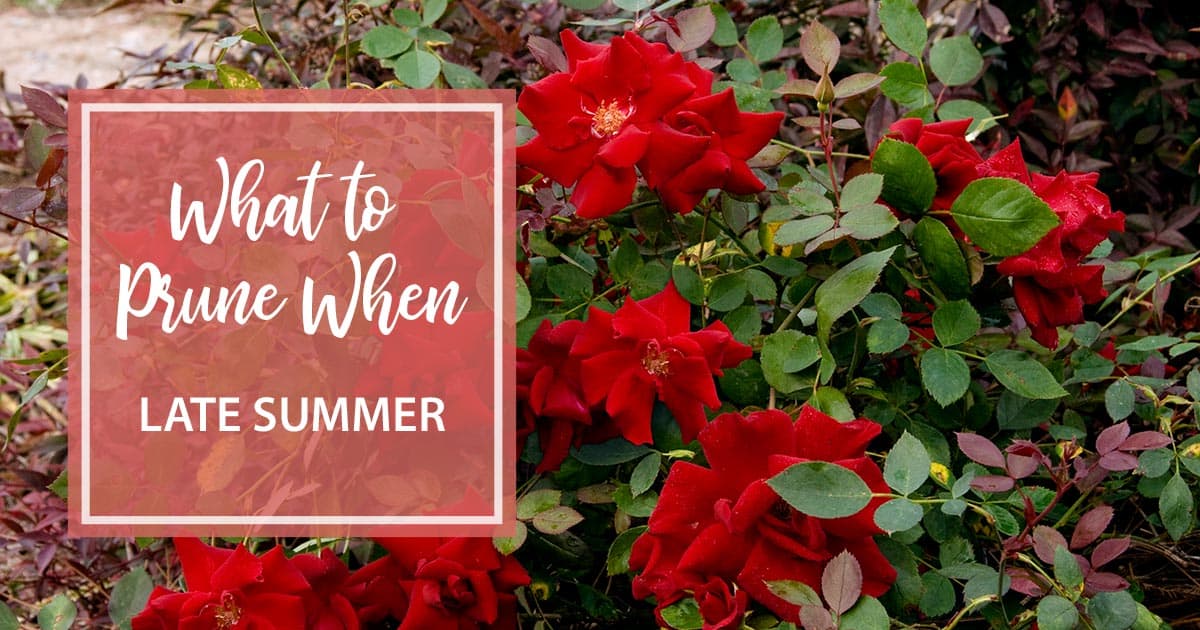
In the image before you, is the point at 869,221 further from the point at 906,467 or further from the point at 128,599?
the point at 128,599

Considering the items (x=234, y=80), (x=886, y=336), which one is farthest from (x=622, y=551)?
(x=234, y=80)

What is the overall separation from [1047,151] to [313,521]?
1.12 meters

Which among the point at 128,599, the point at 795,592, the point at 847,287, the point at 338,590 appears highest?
the point at 847,287

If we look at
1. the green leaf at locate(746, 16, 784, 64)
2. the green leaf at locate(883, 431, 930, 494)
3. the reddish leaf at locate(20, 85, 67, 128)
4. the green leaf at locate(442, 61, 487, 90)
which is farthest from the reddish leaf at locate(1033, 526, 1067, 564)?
the reddish leaf at locate(20, 85, 67, 128)

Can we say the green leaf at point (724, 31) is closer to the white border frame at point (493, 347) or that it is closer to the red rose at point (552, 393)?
the white border frame at point (493, 347)

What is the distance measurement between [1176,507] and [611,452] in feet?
1.43

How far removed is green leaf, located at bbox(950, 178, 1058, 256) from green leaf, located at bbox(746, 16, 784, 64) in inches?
14.4

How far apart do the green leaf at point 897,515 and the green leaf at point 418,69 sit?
0.57m

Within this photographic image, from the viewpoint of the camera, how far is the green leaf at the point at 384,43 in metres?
1.04

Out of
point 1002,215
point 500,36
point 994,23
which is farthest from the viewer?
point 994,23

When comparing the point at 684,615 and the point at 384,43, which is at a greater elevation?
the point at 384,43

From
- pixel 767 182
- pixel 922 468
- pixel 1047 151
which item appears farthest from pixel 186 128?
pixel 1047 151

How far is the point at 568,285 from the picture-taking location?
96cm

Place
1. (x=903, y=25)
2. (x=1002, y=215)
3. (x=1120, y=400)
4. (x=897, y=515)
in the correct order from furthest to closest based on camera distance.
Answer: (x=903, y=25) < (x=1120, y=400) < (x=1002, y=215) < (x=897, y=515)
